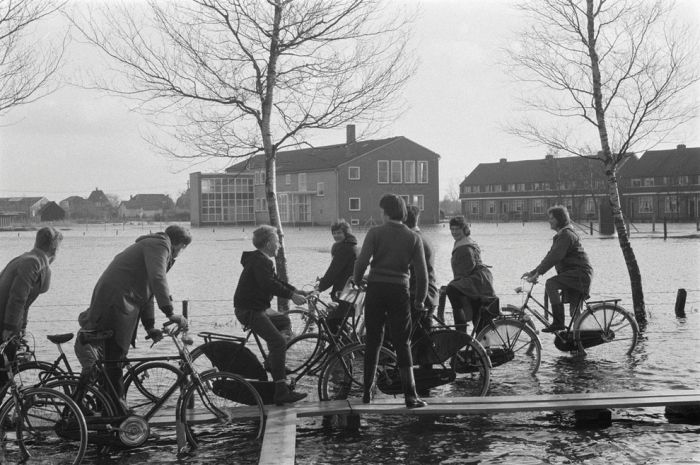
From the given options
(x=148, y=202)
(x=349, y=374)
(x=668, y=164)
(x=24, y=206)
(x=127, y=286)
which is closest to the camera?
(x=127, y=286)

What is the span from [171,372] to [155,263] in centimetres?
93

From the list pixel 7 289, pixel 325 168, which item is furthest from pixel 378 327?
pixel 325 168

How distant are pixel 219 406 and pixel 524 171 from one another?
10827cm

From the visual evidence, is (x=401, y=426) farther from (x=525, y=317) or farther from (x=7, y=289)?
(x=7, y=289)

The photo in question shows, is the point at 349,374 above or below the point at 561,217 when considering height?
below

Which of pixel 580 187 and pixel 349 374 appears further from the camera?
pixel 580 187

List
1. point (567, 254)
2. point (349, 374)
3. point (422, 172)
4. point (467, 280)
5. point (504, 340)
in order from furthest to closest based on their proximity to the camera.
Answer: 1. point (422, 172)
2. point (567, 254)
3. point (467, 280)
4. point (504, 340)
5. point (349, 374)

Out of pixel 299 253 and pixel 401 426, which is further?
pixel 299 253

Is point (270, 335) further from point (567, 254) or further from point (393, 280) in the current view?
point (567, 254)

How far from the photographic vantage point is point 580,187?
89.9m

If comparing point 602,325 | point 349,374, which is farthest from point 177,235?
point 602,325

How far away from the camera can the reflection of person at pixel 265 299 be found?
6.50 m

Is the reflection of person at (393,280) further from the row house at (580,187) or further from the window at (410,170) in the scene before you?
the row house at (580,187)

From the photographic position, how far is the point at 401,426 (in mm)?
6699
